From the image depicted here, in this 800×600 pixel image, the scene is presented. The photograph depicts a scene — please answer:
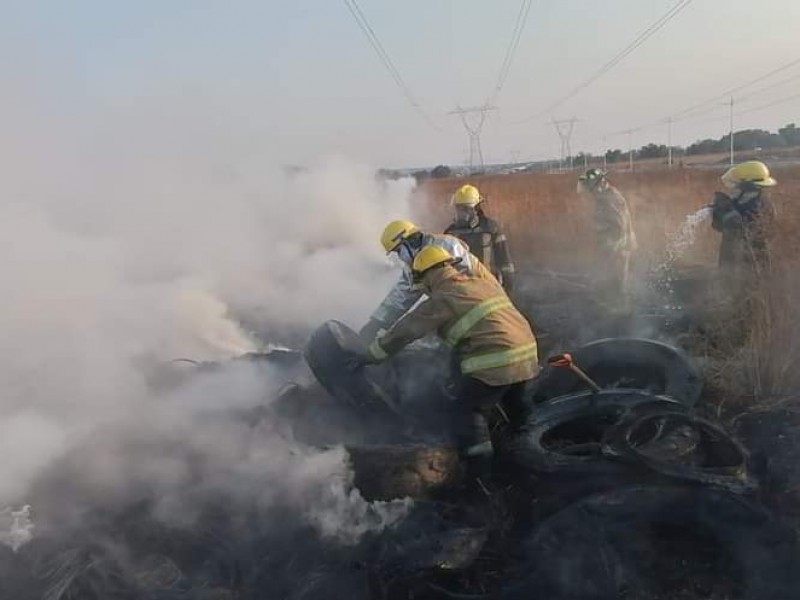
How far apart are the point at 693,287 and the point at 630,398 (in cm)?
363

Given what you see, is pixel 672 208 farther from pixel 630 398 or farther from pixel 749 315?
pixel 630 398

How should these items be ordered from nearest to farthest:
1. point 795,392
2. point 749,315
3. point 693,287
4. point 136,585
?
point 136,585 → point 795,392 → point 749,315 → point 693,287

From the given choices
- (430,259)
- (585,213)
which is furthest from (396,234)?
(585,213)

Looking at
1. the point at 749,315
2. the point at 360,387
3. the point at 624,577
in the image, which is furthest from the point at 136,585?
the point at 749,315

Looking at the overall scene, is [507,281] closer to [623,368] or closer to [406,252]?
[623,368]

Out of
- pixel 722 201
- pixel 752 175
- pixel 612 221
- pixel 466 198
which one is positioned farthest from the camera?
pixel 612 221

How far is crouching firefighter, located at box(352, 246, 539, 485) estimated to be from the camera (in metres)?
4.65

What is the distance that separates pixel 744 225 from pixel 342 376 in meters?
4.37

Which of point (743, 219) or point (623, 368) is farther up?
point (743, 219)

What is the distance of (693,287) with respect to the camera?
28.1 feet

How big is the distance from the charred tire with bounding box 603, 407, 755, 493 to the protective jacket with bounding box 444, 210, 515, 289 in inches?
120

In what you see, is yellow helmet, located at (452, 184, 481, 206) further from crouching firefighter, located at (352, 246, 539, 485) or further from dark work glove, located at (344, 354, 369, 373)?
dark work glove, located at (344, 354, 369, 373)

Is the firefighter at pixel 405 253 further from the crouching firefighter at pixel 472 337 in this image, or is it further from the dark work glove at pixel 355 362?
the dark work glove at pixel 355 362

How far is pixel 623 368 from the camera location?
6.16 metres
